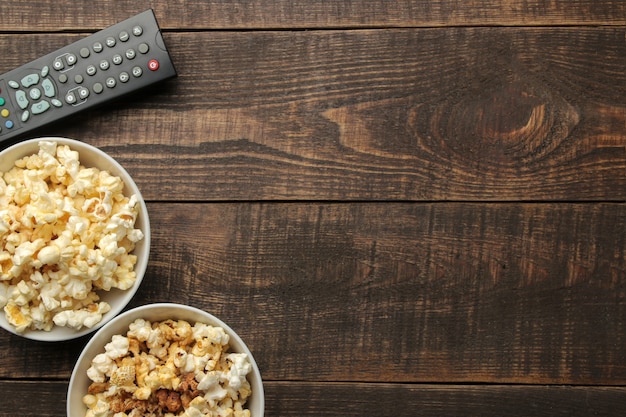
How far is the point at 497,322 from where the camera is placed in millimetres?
1053

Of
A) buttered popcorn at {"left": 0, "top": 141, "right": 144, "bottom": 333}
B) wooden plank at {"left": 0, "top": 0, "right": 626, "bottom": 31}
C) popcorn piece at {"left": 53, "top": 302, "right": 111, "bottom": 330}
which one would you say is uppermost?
wooden plank at {"left": 0, "top": 0, "right": 626, "bottom": 31}

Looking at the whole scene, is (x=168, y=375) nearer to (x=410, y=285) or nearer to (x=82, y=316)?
(x=82, y=316)

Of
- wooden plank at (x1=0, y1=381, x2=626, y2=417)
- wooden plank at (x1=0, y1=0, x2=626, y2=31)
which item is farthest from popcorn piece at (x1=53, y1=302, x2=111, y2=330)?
wooden plank at (x1=0, y1=0, x2=626, y2=31)

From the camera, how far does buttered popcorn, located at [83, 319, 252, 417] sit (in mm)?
944

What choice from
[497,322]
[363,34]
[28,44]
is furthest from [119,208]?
[497,322]

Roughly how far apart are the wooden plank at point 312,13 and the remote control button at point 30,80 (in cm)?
8

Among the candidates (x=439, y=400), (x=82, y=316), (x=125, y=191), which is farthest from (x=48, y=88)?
(x=439, y=400)

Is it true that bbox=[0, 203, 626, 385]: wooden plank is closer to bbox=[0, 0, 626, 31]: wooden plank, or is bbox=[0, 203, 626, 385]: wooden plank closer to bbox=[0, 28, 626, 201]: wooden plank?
bbox=[0, 28, 626, 201]: wooden plank

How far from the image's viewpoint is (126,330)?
967mm

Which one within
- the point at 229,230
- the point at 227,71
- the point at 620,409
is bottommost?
the point at 620,409

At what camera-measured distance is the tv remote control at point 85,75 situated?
3.33 feet

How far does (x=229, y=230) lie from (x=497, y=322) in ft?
1.24

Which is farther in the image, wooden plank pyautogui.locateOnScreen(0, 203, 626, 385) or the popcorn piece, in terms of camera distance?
wooden plank pyautogui.locateOnScreen(0, 203, 626, 385)

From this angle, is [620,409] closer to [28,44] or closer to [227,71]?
[227,71]
